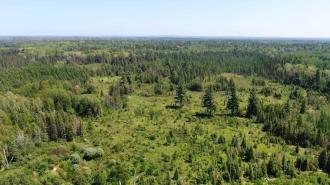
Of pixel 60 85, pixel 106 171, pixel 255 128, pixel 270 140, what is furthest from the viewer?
pixel 60 85

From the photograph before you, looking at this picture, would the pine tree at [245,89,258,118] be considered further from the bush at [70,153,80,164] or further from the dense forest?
the bush at [70,153,80,164]

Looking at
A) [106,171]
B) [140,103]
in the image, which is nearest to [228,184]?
[106,171]

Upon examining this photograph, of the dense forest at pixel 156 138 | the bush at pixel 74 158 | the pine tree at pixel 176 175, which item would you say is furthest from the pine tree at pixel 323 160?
the bush at pixel 74 158

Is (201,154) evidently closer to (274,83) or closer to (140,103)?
(140,103)

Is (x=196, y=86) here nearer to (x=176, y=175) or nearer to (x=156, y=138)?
(x=156, y=138)

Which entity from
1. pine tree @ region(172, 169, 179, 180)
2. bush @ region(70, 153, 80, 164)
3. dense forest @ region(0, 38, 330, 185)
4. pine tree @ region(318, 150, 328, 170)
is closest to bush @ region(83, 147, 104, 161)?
dense forest @ region(0, 38, 330, 185)

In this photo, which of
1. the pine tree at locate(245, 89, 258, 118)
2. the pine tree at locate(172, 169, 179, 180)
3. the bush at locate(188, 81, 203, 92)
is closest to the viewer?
the pine tree at locate(172, 169, 179, 180)

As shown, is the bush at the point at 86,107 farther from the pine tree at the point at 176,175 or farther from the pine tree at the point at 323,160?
the pine tree at the point at 323,160

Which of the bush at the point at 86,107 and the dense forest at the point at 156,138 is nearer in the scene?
the dense forest at the point at 156,138
